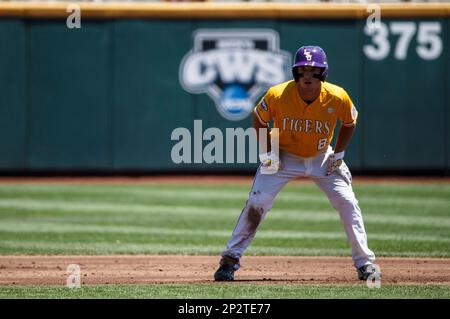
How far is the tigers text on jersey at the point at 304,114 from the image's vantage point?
859cm

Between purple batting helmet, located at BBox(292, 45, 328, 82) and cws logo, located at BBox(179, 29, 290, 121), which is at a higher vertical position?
purple batting helmet, located at BBox(292, 45, 328, 82)

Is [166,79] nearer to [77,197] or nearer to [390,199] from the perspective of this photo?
[77,197]

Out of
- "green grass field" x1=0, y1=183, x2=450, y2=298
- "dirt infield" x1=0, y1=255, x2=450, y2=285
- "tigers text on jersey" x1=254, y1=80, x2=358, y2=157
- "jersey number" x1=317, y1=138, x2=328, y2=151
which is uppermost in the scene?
"tigers text on jersey" x1=254, y1=80, x2=358, y2=157

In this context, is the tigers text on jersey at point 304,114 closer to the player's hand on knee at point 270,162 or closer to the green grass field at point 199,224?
the player's hand on knee at point 270,162

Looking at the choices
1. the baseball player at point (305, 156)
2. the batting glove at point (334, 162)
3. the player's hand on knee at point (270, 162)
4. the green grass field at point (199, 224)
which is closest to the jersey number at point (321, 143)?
the baseball player at point (305, 156)

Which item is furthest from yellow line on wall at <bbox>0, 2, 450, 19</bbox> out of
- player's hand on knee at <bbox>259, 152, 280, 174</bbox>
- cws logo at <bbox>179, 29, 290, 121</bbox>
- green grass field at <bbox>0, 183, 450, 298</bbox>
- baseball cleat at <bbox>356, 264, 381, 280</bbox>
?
baseball cleat at <bbox>356, 264, 381, 280</bbox>

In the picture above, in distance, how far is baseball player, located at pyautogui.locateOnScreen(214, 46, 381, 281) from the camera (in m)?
8.60

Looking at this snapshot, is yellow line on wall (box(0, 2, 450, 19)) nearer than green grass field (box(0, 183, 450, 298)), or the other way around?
green grass field (box(0, 183, 450, 298))

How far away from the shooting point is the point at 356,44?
20.7 metres

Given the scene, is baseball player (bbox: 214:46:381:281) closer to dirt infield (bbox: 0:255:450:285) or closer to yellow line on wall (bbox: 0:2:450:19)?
dirt infield (bbox: 0:255:450:285)

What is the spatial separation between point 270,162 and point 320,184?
1.68ft

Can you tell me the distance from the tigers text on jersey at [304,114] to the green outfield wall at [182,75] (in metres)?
11.8

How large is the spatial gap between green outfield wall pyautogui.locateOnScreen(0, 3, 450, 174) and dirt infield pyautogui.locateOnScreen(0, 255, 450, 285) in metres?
9.50
